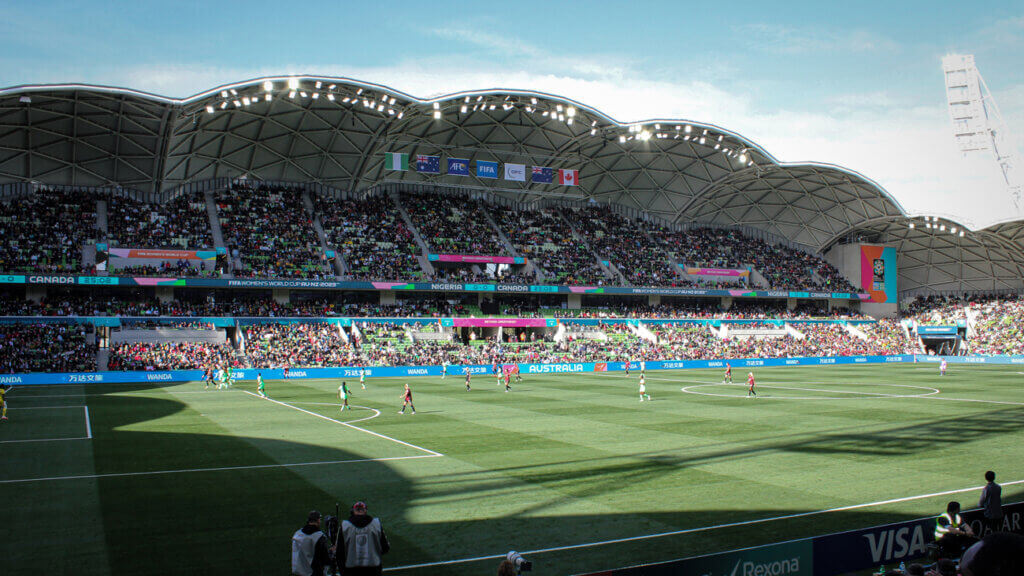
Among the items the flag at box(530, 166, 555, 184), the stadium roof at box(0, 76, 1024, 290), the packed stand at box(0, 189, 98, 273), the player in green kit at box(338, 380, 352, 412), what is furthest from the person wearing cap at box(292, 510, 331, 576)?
the flag at box(530, 166, 555, 184)

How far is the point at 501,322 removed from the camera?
217ft

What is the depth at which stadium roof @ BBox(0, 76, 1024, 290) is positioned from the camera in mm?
52844

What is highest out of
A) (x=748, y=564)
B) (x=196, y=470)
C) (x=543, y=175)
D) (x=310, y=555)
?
(x=543, y=175)

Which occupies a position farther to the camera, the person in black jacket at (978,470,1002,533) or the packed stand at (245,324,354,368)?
the packed stand at (245,324,354,368)

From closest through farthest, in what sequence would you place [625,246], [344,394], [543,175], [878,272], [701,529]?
1. [701,529]
2. [344,394]
3. [543,175]
4. [625,246]
5. [878,272]

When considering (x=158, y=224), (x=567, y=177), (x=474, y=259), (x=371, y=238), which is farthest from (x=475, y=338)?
(x=158, y=224)

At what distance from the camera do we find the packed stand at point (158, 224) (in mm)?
58750

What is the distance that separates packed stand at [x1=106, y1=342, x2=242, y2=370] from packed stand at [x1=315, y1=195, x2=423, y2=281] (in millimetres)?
15450

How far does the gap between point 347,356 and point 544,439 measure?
109 ft

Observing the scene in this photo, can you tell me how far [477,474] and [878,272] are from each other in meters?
83.7

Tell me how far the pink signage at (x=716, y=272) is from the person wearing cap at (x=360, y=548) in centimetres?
7490

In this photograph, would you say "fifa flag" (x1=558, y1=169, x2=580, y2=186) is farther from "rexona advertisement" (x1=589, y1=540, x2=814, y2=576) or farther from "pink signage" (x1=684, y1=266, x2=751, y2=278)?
"rexona advertisement" (x1=589, y1=540, x2=814, y2=576)

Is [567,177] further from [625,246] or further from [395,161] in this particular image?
[625,246]

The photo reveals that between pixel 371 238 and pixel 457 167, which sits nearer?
pixel 457 167
